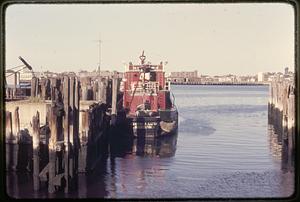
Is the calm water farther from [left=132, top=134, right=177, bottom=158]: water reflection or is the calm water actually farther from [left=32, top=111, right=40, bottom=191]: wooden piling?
[left=32, top=111, right=40, bottom=191]: wooden piling

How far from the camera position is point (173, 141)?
A: 235 inches

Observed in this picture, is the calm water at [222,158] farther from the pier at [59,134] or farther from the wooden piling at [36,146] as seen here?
the wooden piling at [36,146]

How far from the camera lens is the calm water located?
9.85 feet

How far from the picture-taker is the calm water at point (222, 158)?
300 cm

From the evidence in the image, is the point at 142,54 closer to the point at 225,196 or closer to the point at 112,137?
the point at 225,196

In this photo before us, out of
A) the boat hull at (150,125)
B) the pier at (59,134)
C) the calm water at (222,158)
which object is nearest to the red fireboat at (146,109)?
the boat hull at (150,125)

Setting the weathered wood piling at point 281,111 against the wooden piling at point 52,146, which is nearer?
the weathered wood piling at point 281,111

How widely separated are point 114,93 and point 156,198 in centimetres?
481

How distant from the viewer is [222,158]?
136 inches

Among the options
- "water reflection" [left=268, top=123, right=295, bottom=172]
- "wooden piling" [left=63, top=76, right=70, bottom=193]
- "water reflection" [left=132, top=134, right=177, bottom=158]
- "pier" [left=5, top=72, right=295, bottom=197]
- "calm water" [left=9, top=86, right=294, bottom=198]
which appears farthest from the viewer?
"water reflection" [left=132, top=134, right=177, bottom=158]

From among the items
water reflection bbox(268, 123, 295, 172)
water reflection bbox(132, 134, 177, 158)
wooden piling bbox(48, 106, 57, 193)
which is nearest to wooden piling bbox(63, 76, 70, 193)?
wooden piling bbox(48, 106, 57, 193)

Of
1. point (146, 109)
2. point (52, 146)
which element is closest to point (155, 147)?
point (146, 109)

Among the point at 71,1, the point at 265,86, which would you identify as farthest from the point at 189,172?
the point at 71,1

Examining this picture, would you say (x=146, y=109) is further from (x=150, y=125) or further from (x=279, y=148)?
(x=279, y=148)
